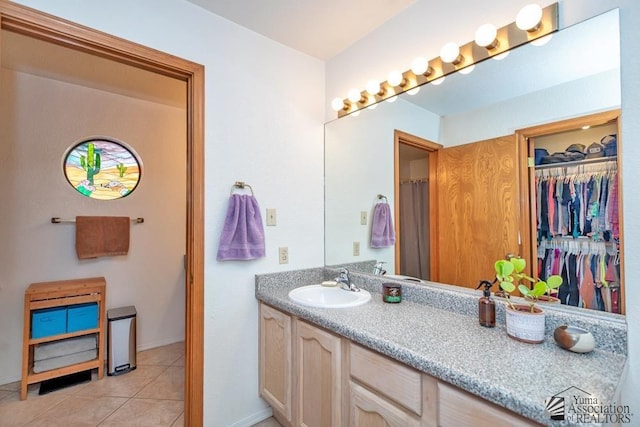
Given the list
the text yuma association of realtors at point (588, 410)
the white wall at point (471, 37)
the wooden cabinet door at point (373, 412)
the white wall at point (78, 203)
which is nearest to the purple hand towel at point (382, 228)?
the white wall at point (471, 37)

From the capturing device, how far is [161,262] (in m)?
2.91

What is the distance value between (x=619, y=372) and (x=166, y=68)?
84.8 inches

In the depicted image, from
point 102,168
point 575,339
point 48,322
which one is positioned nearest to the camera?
point 575,339

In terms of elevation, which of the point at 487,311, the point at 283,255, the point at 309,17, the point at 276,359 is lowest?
the point at 276,359

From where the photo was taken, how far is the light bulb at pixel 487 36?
4.08 feet

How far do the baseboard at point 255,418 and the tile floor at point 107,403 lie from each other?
39cm

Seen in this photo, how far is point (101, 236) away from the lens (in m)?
2.48

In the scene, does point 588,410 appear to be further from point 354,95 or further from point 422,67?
point 354,95

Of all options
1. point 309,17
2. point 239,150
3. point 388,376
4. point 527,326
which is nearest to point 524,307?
point 527,326

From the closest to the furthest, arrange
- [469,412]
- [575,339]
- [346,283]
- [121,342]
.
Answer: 1. [469,412]
2. [575,339]
3. [346,283]
4. [121,342]

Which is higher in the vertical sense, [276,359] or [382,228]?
[382,228]

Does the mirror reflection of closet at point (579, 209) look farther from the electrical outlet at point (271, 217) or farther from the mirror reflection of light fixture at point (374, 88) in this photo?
the electrical outlet at point (271, 217)

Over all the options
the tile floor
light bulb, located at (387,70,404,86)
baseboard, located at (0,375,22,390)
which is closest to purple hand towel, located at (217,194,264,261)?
light bulb, located at (387,70,404,86)

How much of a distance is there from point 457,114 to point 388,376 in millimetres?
1254
